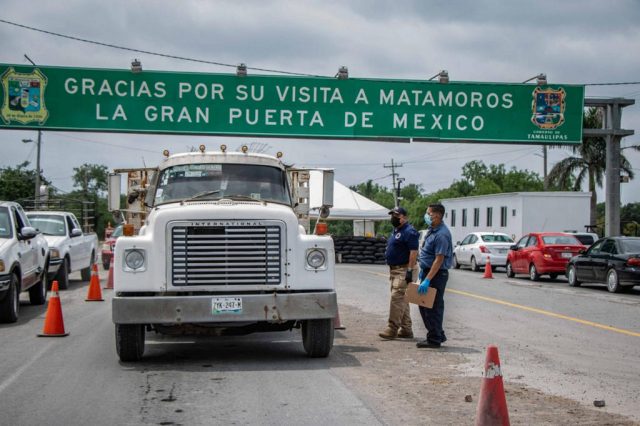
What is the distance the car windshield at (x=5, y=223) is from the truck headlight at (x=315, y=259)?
23.9 feet

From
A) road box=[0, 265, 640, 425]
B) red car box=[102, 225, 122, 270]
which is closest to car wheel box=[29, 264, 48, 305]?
road box=[0, 265, 640, 425]

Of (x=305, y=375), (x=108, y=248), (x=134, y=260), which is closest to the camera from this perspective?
(x=305, y=375)

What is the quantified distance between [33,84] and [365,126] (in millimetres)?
10381

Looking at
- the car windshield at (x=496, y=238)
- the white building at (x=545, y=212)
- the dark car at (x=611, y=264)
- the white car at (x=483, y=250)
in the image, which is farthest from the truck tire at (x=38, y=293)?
the white building at (x=545, y=212)

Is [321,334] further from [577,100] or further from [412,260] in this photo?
[577,100]

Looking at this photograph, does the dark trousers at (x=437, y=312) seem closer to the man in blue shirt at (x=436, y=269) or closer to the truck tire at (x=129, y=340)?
the man in blue shirt at (x=436, y=269)

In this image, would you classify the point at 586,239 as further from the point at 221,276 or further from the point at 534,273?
the point at 221,276

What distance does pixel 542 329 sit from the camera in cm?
1399

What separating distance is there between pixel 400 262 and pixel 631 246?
44.6 ft

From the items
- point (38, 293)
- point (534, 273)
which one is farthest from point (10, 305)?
point (534, 273)

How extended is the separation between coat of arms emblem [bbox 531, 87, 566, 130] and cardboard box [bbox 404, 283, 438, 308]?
17.7 m

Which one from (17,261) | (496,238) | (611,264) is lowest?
(611,264)

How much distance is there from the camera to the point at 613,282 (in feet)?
76.8

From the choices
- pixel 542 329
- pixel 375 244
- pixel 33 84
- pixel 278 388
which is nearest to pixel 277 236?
pixel 278 388
